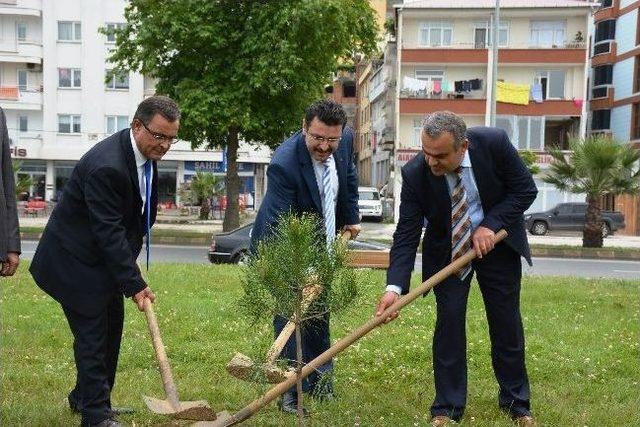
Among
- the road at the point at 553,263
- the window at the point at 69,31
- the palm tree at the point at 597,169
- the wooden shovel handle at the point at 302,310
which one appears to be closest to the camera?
the wooden shovel handle at the point at 302,310

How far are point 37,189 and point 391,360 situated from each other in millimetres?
40970

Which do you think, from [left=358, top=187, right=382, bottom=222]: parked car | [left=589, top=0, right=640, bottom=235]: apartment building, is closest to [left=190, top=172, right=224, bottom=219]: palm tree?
[left=358, top=187, right=382, bottom=222]: parked car

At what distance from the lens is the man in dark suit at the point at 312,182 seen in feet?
14.4

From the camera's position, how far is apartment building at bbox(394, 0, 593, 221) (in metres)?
37.8

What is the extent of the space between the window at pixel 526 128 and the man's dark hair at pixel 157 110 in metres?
35.7

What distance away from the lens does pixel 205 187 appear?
109ft

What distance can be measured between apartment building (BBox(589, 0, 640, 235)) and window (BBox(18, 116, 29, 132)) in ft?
111

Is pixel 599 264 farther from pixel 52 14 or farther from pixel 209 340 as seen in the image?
pixel 52 14

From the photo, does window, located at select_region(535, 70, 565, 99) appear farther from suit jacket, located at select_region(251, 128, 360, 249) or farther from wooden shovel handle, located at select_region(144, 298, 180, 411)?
wooden shovel handle, located at select_region(144, 298, 180, 411)

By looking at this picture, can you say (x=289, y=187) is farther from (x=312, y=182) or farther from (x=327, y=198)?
(x=327, y=198)

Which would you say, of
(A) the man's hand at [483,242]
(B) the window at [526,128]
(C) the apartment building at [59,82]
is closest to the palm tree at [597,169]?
(B) the window at [526,128]

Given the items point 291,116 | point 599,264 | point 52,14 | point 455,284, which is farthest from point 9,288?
point 52,14

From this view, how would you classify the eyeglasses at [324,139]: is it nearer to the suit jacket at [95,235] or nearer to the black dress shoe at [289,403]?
the suit jacket at [95,235]

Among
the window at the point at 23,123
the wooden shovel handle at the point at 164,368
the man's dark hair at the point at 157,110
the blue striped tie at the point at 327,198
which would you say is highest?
the window at the point at 23,123
